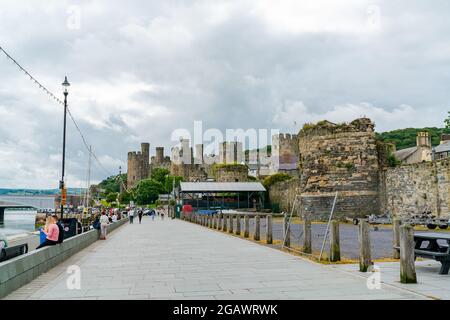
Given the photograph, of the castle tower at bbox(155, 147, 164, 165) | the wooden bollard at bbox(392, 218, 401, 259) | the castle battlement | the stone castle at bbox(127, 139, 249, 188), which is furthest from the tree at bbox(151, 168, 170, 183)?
the wooden bollard at bbox(392, 218, 401, 259)

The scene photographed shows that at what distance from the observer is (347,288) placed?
22.5ft

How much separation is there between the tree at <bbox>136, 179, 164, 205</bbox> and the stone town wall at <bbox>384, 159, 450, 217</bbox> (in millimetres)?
85223

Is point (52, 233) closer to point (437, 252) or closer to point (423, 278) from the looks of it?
point (423, 278)

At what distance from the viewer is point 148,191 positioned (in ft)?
361

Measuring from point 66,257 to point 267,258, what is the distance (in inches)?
210

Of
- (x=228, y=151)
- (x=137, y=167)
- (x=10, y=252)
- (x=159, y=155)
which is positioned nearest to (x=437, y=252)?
(x=10, y=252)

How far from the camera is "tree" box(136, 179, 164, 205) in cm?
11000

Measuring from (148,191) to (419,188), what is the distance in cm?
8915

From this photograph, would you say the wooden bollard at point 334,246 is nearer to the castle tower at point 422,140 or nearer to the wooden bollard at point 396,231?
the wooden bollard at point 396,231

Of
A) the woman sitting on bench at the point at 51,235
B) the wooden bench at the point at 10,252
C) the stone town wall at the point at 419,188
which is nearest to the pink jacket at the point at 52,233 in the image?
the woman sitting on bench at the point at 51,235

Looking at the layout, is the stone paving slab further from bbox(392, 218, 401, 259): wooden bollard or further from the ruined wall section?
the ruined wall section

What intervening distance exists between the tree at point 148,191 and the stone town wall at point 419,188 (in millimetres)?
85223
